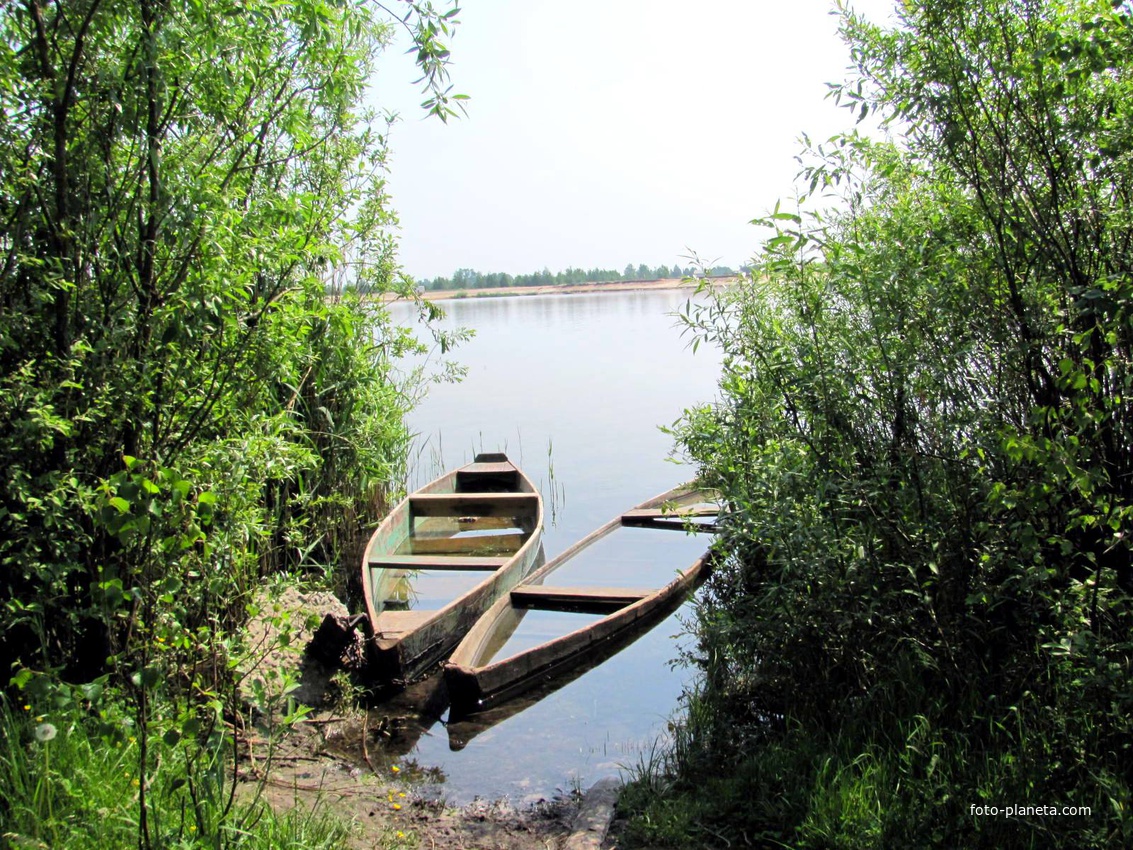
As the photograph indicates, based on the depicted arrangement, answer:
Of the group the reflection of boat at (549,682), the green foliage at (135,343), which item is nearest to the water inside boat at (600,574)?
the reflection of boat at (549,682)

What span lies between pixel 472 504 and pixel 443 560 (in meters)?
1.85

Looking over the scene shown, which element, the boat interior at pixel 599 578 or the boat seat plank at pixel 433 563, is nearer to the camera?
the boat interior at pixel 599 578

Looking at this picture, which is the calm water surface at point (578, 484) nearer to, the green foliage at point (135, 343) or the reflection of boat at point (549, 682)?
the reflection of boat at point (549, 682)

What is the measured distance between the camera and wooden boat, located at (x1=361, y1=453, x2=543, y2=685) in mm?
6082

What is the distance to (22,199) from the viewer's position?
11.2 ft

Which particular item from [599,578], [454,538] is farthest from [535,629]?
[454,538]

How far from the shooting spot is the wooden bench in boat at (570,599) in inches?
283

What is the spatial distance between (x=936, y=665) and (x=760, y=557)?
96.8 inches

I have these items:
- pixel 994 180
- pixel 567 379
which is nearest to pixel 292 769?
pixel 994 180

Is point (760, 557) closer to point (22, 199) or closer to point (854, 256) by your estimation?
point (854, 256)

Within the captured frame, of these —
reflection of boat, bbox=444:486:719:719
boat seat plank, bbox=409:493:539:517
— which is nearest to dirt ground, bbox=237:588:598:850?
reflection of boat, bbox=444:486:719:719

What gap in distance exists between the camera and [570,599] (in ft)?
23.7

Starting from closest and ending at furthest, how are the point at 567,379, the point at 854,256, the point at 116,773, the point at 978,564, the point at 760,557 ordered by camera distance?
the point at 116,773 < the point at 978,564 < the point at 854,256 < the point at 760,557 < the point at 567,379

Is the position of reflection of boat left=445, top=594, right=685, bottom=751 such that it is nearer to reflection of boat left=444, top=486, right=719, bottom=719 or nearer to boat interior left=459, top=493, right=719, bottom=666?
Result: reflection of boat left=444, top=486, right=719, bottom=719
